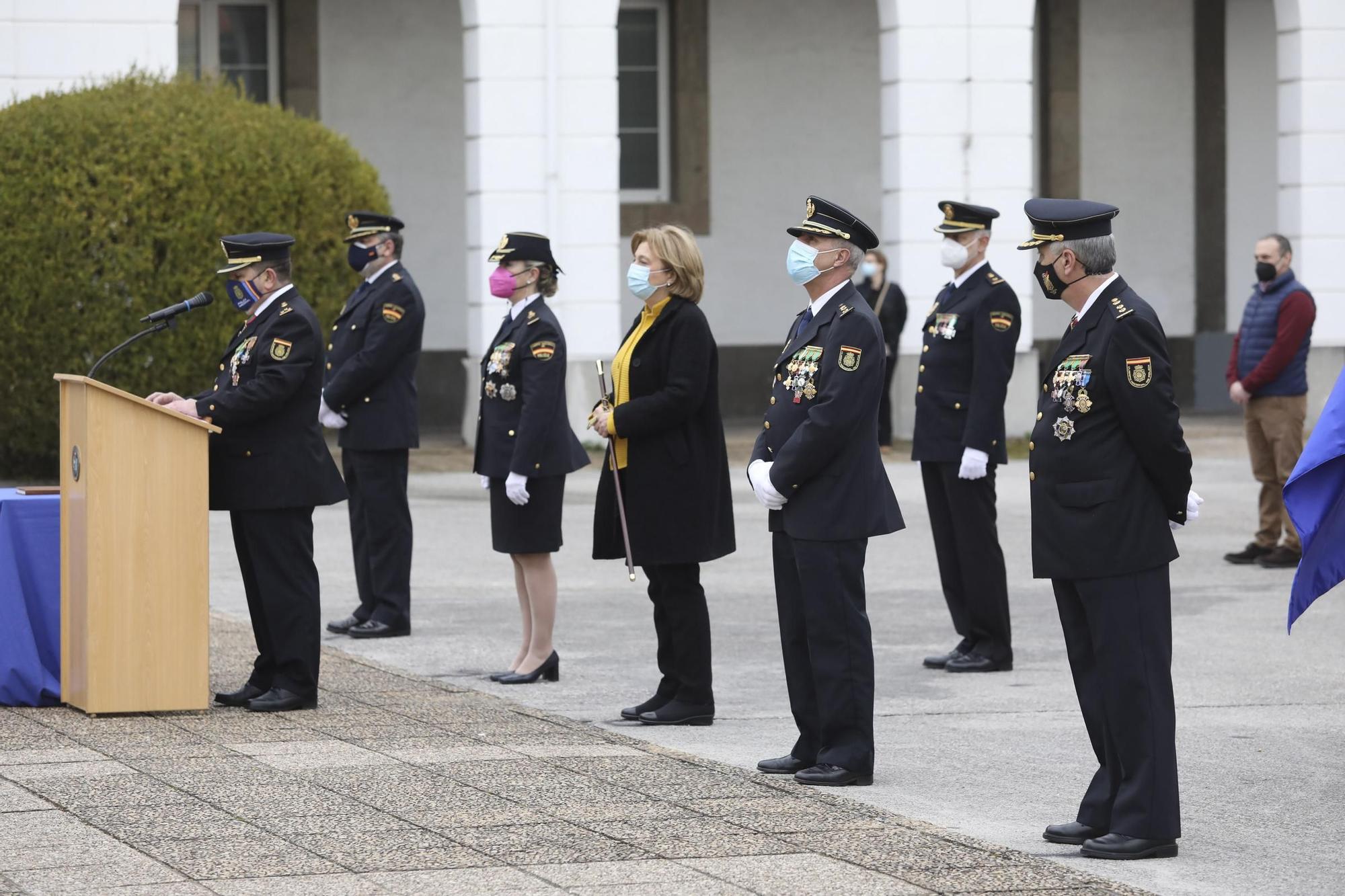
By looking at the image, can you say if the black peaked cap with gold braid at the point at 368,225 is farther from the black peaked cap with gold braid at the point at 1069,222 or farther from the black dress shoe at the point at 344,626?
the black peaked cap with gold braid at the point at 1069,222

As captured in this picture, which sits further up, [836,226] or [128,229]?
[128,229]

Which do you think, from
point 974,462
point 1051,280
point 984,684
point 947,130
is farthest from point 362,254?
point 947,130

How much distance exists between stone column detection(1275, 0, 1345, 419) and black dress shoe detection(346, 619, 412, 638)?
43.6 ft

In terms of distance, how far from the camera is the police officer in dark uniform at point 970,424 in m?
9.12

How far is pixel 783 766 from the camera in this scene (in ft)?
22.4

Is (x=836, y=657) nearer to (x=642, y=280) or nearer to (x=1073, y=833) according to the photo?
(x=1073, y=833)

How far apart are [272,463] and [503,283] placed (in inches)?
51.3

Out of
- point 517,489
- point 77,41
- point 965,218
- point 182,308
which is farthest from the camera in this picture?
point 77,41

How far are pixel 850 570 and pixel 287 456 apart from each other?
7.93 feet

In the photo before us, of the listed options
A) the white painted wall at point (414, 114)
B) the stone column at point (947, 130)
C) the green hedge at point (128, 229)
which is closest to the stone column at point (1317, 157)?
the stone column at point (947, 130)

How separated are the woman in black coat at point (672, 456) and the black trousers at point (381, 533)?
2.42 m

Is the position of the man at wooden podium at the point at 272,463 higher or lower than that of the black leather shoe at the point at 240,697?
higher

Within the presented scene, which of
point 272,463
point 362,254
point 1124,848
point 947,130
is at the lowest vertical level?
point 1124,848

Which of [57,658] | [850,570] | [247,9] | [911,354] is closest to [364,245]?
[57,658]
